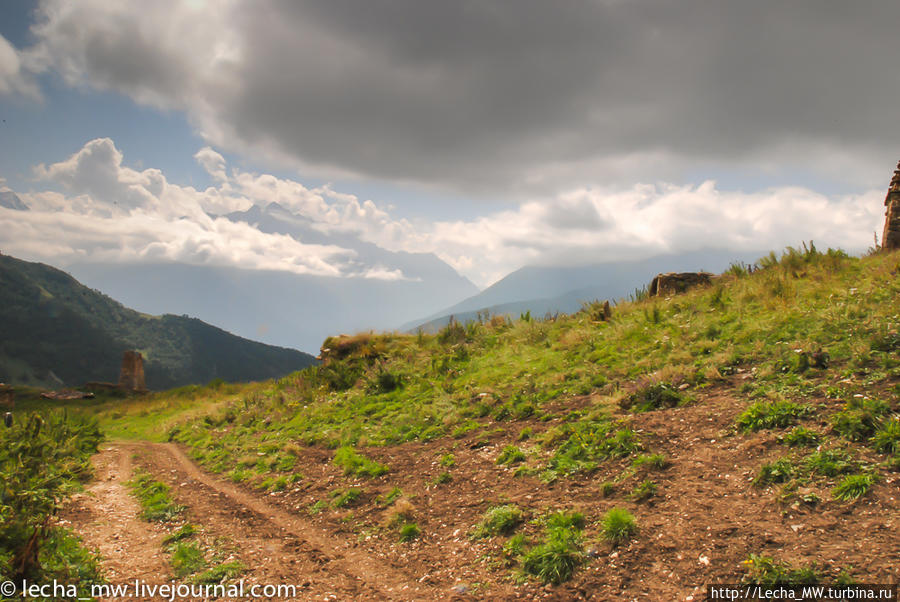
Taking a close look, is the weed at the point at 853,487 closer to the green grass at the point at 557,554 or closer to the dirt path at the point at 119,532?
the green grass at the point at 557,554

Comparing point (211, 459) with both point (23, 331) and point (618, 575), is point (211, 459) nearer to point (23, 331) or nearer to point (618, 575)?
point (618, 575)

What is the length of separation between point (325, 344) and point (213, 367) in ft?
493

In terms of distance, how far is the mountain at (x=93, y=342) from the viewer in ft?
429

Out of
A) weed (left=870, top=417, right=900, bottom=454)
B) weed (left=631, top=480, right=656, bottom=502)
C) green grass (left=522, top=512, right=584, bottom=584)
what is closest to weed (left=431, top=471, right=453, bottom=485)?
green grass (left=522, top=512, right=584, bottom=584)

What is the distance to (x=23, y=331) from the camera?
136500mm

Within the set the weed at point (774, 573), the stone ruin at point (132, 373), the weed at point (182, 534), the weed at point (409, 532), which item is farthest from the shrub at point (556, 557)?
the stone ruin at point (132, 373)

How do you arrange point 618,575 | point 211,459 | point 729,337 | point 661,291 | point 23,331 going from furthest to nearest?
point 23,331
point 661,291
point 211,459
point 729,337
point 618,575

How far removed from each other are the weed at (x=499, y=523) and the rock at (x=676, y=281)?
50.9 ft

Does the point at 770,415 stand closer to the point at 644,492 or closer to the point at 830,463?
the point at 830,463

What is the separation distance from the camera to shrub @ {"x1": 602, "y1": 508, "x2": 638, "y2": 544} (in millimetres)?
5379

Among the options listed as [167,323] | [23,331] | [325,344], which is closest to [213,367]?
Result: [167,323]

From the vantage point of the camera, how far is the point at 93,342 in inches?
5556

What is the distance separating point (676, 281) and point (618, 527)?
16841 mm

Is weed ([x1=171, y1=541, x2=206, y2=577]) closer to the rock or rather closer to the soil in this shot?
the soil
